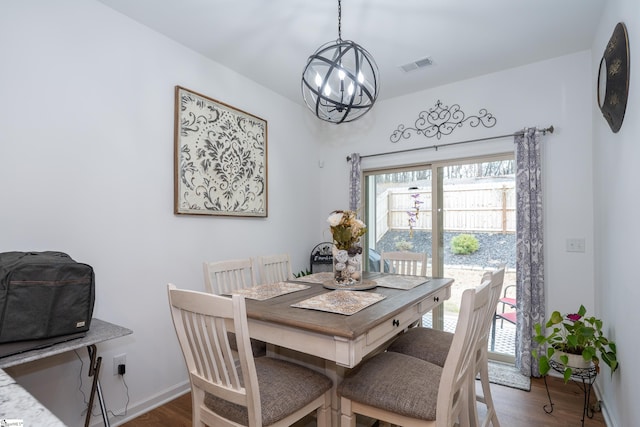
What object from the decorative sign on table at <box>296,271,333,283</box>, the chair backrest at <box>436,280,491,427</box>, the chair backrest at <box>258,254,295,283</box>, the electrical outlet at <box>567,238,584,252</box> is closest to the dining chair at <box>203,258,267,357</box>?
the chair backrest at <box>258,254,295,283</box>

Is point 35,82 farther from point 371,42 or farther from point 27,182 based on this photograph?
point 371,42

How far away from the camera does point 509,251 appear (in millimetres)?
3133

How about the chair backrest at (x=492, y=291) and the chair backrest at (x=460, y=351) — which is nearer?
the chair backrest at (x=460, y=351)

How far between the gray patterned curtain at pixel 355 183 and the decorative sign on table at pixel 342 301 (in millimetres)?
1926

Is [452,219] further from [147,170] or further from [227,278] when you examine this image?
[147,170]

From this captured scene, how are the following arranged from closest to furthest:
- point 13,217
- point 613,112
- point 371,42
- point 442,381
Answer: point 442,381 → point 13,217 → point 613,112 → point 371,42

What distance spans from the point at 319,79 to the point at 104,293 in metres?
1.89

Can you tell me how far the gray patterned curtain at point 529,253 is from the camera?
9.14 feet

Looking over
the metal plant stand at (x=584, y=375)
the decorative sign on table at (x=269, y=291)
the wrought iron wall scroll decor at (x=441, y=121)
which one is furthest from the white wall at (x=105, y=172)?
the metal plant stand at (x=584, y=375)

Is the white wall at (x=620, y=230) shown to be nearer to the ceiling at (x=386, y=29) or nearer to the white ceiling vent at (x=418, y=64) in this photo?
the ceiling at (x=386, y=29)

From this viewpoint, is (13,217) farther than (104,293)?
No

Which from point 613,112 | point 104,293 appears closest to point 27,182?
point 104,293

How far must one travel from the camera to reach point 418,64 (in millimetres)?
2980

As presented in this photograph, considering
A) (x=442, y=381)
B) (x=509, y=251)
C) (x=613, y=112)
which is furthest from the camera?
(x=509, y=251)
